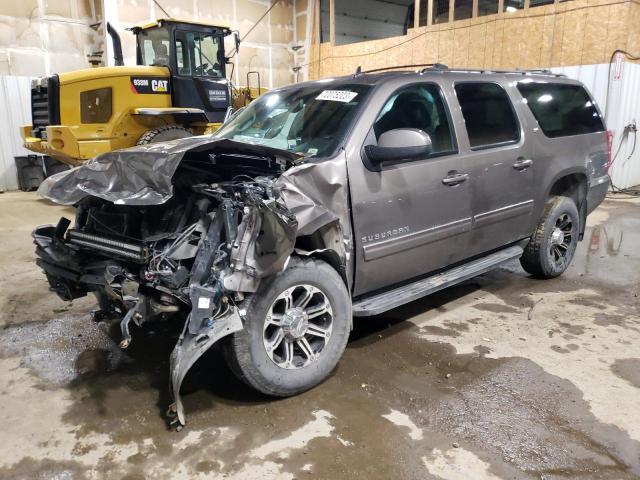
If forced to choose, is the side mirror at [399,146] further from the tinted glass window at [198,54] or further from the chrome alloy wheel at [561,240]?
the tinted glass window at [198,54]

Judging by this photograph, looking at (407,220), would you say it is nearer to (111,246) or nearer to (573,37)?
(111,246)

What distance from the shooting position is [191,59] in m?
8.83

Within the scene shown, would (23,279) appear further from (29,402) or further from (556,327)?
(556,327)

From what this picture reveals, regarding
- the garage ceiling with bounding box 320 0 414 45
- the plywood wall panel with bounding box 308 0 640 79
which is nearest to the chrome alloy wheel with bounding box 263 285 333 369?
the plywood wall panel with bounding box 308 0 640 79

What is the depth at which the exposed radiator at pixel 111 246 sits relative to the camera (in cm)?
265

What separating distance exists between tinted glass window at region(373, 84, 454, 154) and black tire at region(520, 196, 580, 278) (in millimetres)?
1545

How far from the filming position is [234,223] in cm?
253

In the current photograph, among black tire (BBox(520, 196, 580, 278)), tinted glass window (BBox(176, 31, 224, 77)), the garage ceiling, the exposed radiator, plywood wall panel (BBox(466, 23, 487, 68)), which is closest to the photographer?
the exposed radiator

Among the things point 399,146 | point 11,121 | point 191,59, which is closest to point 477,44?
point 191,59

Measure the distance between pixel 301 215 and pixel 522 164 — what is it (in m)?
A: 2.24

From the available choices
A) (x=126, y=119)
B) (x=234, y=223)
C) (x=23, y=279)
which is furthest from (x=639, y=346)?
(x=126, y=119)

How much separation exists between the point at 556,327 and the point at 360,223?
1.89m

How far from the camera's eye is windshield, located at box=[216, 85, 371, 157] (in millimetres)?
3170

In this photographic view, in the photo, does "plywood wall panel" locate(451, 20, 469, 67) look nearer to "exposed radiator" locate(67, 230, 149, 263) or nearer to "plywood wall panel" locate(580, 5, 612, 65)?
"plywood wall panel" locate(580, 5, 612, 65)
